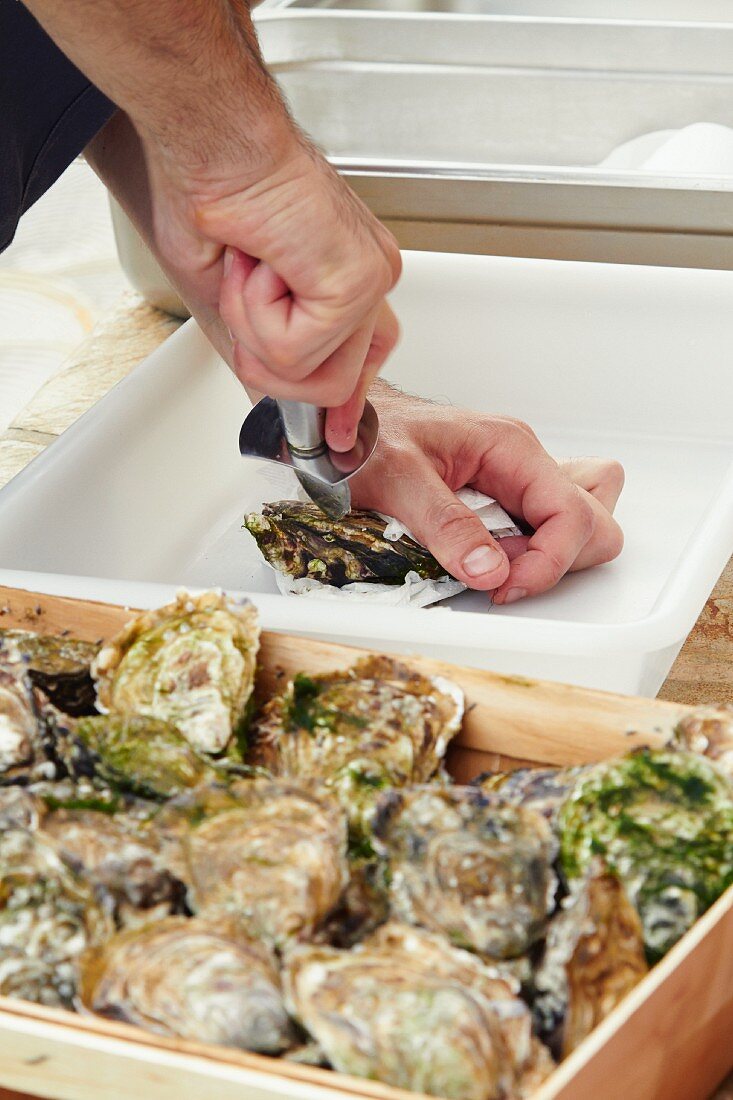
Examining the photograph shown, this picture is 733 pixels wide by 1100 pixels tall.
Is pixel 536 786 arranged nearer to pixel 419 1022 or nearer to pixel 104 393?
pixel 419 1022

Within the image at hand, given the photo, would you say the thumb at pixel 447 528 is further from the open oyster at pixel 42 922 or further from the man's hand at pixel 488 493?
the open oyster at pixel 42 922

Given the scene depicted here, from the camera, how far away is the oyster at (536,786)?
370 mm

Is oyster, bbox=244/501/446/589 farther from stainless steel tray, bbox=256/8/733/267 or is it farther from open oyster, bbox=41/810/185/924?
stainless steel tray, bbox=256/8/733/267

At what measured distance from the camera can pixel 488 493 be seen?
79 cm

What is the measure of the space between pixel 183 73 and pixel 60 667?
0.24m

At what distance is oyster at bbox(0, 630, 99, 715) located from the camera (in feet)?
1.41

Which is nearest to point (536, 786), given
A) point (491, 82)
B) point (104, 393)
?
point (104, 393)

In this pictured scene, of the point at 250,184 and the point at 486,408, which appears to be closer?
the point at 250,184

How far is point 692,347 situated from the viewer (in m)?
0.94

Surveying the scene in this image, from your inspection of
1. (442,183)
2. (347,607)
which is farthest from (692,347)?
(347,607)

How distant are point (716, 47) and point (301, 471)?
3.30 feet

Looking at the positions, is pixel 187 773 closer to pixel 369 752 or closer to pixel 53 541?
pixel 369 752

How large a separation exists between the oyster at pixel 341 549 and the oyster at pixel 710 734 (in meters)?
0.35

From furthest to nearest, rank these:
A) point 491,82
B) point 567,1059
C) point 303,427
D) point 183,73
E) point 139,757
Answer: point 491,82 → point 303,427 → point 183,73 → point 139,757 → point 567,1059
